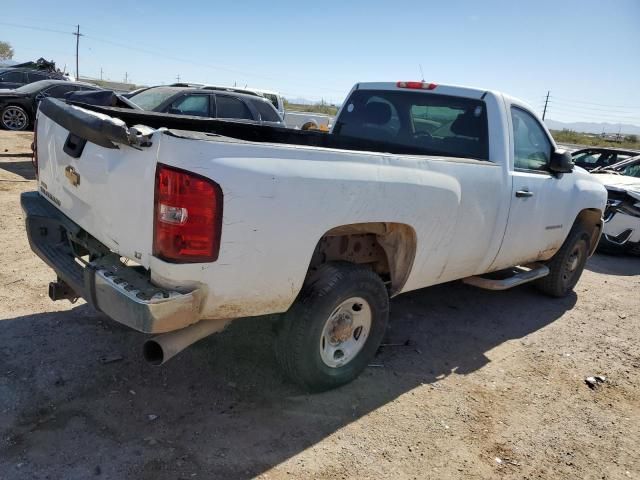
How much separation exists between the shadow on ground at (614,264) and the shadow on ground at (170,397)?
407 cm

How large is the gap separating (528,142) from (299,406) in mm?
3143

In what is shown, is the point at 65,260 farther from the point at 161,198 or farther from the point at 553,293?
the point at 553,293

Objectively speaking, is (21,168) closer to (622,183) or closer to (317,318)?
(317,318)

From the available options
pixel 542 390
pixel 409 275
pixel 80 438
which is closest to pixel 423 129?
pixel 409 275

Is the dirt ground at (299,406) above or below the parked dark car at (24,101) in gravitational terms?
below

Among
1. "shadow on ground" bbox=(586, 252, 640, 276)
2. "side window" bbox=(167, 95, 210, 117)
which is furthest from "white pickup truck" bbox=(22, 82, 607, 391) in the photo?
"side window" bbox=(167, 95, 210, 117)

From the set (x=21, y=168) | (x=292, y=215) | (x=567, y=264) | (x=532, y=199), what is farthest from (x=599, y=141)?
(x=292, y=215)

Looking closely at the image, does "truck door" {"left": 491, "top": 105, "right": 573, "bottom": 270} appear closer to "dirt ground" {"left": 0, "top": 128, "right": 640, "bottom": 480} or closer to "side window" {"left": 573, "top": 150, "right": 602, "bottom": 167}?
"dirt ground" {"left": 0, "top": 128, "right": 640, "bottom": 480}

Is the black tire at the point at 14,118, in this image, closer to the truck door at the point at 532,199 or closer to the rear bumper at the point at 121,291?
the rear bumper at the point at 121,291

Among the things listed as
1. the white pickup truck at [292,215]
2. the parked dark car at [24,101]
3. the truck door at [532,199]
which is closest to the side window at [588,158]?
the truck door at [532,199]

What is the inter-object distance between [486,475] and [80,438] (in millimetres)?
2214

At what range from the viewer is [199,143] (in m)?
2.39

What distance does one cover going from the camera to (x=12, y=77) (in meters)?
18.5

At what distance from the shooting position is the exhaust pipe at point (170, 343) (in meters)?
2.67
